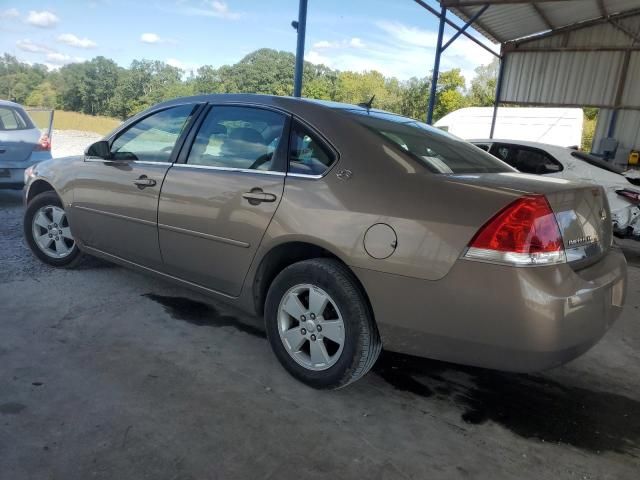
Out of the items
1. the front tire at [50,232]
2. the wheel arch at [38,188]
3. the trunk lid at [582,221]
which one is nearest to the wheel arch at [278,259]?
the trunk lid at [582,221]

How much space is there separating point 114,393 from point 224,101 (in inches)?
73.5

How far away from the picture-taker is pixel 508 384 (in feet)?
9.32

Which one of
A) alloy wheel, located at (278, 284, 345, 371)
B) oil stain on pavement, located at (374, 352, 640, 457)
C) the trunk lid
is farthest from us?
alloy wheel, located at (278, 284, 345, 371)

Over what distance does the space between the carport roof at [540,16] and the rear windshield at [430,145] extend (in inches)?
432

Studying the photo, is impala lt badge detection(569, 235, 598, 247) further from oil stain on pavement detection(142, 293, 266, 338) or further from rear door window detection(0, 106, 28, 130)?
rear door window detection(0, 106, 28, 130)

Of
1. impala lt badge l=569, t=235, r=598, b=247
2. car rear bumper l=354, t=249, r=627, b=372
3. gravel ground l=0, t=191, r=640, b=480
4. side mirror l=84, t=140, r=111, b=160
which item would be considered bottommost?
gravel ground l=0, t=191, r=640, b=480

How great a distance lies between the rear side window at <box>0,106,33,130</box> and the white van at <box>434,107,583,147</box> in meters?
18.7

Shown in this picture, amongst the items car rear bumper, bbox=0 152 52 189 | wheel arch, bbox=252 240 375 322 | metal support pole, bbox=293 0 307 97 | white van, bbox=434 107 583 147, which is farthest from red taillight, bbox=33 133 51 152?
white van, bbox=434 107 583 147

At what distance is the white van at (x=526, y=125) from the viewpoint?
22.7m

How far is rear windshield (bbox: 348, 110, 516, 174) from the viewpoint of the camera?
257cm

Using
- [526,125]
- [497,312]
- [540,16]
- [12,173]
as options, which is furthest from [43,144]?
[526,125]

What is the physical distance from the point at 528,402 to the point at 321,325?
1.21 meters

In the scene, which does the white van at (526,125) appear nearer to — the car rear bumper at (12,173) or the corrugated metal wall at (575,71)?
the corrugated metal wall at (575,71)

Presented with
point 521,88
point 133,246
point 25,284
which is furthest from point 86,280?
point 521,88
